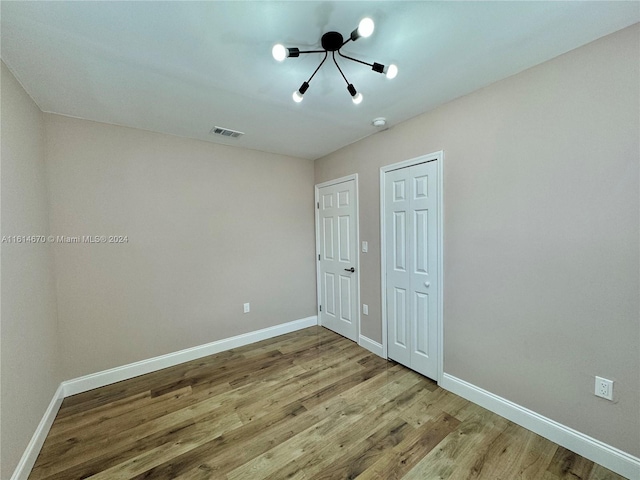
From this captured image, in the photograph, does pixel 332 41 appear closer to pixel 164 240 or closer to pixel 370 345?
pixel 164 240

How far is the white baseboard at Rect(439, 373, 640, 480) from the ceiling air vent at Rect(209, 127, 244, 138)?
126 inches

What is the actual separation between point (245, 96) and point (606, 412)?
322 cm

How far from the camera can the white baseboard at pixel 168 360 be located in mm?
2301

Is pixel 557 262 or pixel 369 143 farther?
pixel 369 143

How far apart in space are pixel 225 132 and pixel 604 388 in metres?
3.61

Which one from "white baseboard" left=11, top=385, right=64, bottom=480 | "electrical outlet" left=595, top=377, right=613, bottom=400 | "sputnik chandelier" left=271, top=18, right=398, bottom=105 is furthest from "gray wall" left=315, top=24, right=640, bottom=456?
"white baseboard" left=11, top=385, right=64, bottom=480

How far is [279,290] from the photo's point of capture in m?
3.50

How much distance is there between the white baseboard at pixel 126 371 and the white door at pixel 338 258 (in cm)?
49

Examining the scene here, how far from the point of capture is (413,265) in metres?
2.46

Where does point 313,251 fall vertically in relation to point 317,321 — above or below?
above

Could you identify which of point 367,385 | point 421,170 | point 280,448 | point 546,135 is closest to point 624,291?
point 546,135

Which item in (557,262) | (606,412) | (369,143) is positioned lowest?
(606,412)

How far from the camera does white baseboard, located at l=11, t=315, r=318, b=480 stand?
1568 millimetres

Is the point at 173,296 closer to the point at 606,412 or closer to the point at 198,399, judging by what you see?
the point at 198,399
